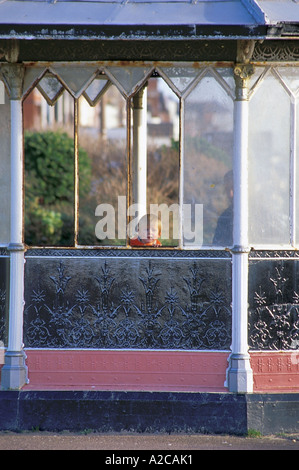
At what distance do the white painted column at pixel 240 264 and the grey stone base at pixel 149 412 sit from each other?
0.60 ft

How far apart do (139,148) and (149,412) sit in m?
3.16

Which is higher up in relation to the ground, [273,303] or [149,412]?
[273,303]

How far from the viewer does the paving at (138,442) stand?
7230 millimetres

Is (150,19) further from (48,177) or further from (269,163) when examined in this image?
(48,177)

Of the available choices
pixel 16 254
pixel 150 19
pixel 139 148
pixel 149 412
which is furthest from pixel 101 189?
pixel 150 19

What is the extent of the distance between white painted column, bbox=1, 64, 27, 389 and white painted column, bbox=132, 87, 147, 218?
1.92m

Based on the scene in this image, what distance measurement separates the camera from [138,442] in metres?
7.41

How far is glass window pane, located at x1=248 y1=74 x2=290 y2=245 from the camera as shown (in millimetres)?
7730

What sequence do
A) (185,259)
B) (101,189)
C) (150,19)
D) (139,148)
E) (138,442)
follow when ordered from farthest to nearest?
(101,189)
(139,148)
(185,259)
(138,442)
(150,19)

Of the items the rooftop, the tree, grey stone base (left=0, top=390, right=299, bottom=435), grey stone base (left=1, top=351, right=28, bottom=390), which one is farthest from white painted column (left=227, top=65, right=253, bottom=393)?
the tree

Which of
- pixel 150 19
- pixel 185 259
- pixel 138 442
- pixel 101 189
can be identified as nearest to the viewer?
pixel 150 19

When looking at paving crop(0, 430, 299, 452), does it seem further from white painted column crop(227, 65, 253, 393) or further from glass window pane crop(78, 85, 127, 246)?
glass window pane crop(78, 85, 127, 246)
